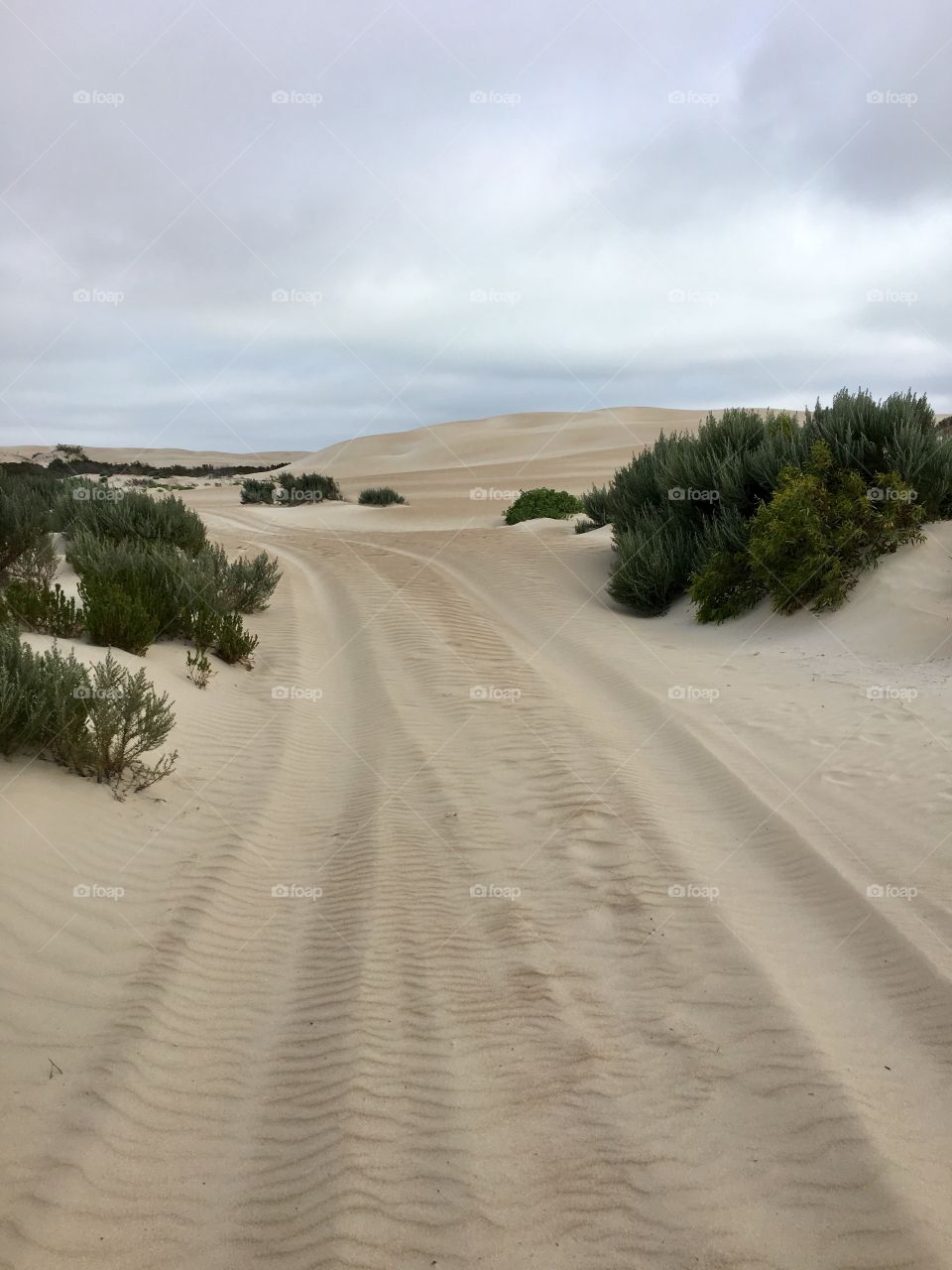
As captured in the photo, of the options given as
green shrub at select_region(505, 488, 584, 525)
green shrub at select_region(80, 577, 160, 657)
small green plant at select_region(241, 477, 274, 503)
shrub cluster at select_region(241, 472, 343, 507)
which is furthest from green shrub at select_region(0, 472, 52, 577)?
small green plant at select_region(241, 477, 274, 503)

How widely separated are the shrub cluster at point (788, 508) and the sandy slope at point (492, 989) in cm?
238

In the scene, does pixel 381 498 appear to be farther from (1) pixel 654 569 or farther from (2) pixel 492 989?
(2) pixel 492 989

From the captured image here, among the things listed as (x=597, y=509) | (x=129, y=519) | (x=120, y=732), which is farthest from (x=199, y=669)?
(x=597, y=509)

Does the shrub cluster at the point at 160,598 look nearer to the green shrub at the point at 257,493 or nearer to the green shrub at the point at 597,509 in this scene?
the green shrub at the point at 597,509

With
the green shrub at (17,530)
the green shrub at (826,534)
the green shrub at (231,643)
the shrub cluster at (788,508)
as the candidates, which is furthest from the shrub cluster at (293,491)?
the green shrub at (826,534)

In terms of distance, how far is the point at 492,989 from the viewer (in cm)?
360

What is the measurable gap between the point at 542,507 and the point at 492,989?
1830cm

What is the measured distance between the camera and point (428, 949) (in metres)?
3.89

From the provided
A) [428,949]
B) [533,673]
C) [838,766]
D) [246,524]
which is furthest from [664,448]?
[246,524]

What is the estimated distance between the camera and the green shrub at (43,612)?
23.1 feet

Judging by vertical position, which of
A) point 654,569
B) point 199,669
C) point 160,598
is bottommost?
point 199,669

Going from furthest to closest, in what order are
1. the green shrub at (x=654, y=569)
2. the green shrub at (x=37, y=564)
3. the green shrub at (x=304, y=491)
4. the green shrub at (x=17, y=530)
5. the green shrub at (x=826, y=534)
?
the green shrub at (x=304, y=491) → the green shrub at (x=654, y=569) → the green shrub at (x=17, y=530) → the green shrub at (x=37, y=564) → the green shrub at (x=826, y=534)

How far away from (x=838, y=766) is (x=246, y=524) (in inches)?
840

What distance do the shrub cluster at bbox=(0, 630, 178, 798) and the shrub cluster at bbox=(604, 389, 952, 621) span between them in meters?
7.02
